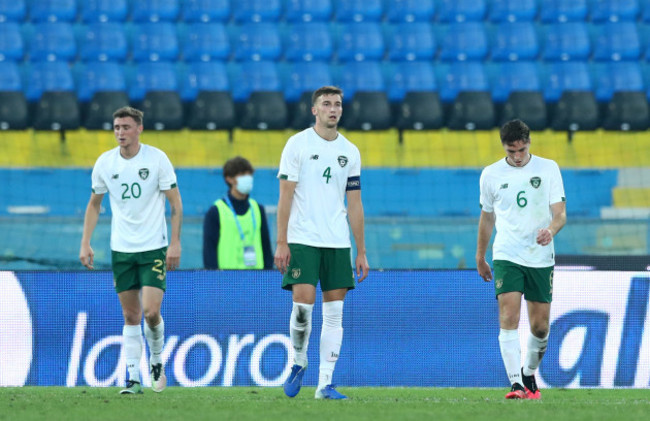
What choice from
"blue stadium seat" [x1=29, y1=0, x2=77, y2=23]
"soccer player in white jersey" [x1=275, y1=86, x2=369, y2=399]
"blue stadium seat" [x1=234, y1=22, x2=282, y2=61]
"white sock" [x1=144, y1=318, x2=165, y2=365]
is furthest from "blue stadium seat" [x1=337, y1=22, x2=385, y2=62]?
"soccer player in white jersey" [x1=275, y1=86, x2=369, y2=399]

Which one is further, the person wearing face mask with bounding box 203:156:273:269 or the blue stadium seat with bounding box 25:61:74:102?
the blue stadium seat with bounding box 25:61:74:102

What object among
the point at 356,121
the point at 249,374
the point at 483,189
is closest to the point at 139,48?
the point at 356,121

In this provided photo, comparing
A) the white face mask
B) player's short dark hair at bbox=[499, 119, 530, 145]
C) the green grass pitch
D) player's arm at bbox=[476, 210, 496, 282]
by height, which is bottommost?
the green grass pitch

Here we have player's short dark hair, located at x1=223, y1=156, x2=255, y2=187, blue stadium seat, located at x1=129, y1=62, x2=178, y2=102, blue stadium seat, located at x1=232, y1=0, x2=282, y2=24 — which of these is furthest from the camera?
blue stadium seat, located at x1=232, y1=0, x2=282, y2=24

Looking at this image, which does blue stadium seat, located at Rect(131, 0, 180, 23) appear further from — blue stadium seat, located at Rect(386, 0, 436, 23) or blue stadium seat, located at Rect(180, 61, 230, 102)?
blue stadium seat, located at Rect(386, 0, 436, 23)

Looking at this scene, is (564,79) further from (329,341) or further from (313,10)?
(329,341)

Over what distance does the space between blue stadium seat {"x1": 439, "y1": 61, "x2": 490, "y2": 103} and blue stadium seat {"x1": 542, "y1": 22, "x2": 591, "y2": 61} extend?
4.05 feet

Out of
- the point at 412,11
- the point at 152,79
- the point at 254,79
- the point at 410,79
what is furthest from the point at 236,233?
the point at 412,11

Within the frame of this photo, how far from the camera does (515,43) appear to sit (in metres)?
16.2

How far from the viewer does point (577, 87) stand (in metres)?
15.6

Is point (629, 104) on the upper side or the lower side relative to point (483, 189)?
upper

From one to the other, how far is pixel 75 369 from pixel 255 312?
1471mm

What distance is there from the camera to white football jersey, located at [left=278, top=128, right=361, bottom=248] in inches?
257

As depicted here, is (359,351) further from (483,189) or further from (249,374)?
(483,189)
